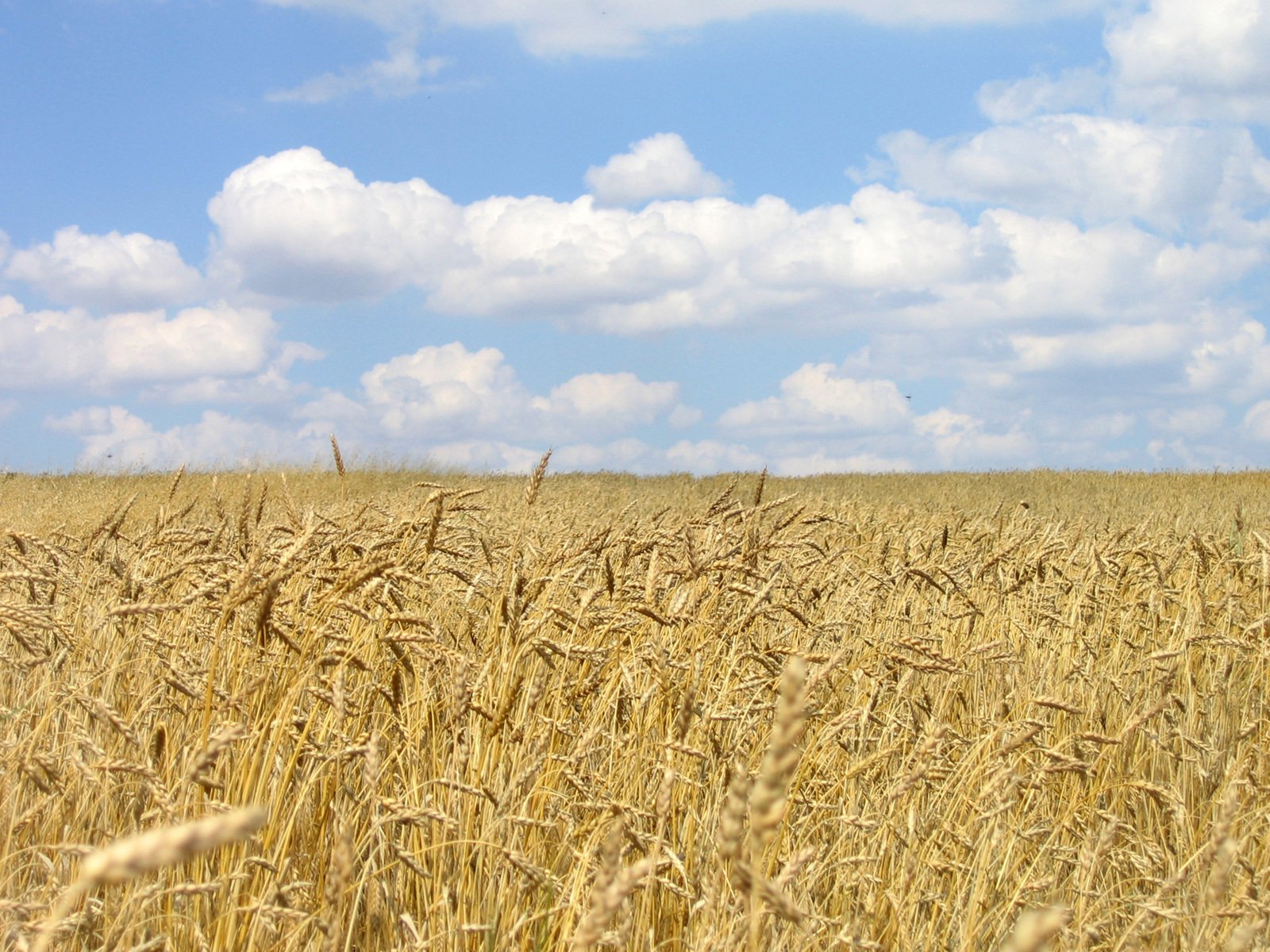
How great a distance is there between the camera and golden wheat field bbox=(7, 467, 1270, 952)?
2.09m

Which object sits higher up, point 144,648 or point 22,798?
point 144,648

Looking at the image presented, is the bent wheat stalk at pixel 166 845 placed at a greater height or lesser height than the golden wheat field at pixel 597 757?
greater

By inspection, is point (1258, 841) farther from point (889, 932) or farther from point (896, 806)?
point (889, 932)

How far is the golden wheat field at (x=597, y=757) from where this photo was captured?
2.09 metres

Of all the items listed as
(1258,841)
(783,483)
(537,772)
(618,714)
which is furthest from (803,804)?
(783,483)

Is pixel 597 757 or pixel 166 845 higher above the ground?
pixel 166 845

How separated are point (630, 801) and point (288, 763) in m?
0.95

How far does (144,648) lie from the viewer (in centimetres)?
366

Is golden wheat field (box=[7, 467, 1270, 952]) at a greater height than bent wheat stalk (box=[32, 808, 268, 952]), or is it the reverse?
bent wheat stalk (box=[32, 808, 268, 952])

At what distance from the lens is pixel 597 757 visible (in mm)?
3223

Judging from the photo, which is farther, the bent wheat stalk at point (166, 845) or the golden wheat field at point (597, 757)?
the golden wheat field at point (597, 757)

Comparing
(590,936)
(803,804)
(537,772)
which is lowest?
(803,804)

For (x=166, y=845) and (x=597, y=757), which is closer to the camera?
(x=166, y=845)

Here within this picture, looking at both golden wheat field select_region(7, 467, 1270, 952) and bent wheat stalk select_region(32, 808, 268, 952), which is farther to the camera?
golden wheat field select_region(7, 467, 1270, 952)
